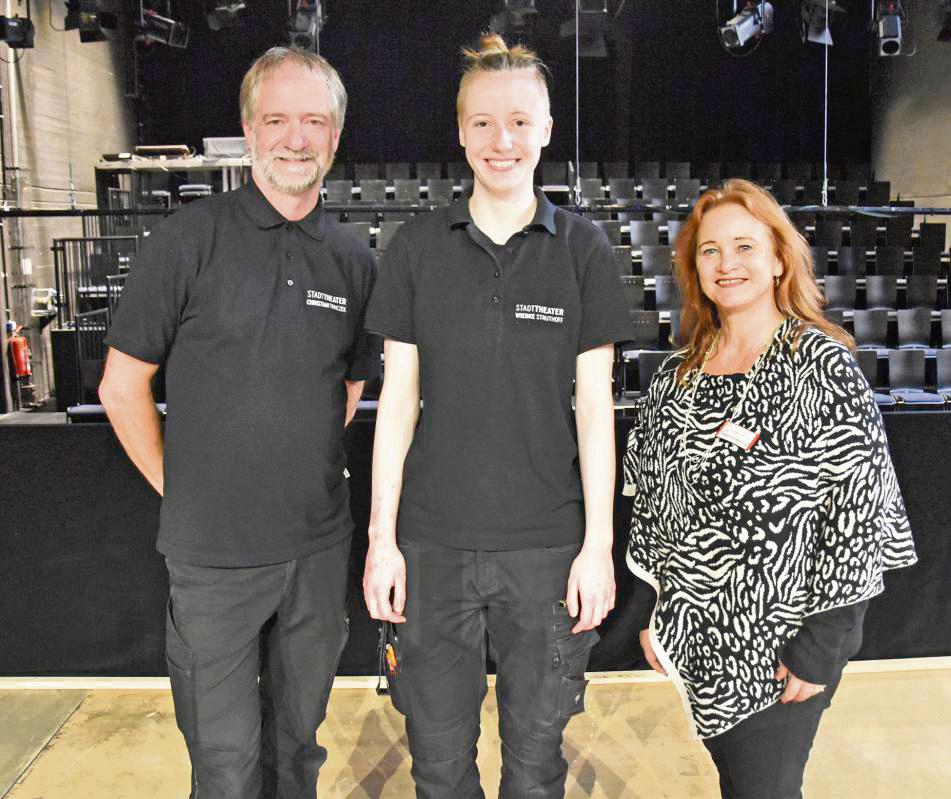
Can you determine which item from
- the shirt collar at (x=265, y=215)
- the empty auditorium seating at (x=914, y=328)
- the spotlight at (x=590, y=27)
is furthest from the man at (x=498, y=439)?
the spotlight at (x=590, y=27)

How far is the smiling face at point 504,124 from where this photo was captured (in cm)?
135

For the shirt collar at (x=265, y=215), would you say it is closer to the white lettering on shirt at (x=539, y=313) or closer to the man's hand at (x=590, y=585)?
the white lettering on shirt at (x=539, y=313)

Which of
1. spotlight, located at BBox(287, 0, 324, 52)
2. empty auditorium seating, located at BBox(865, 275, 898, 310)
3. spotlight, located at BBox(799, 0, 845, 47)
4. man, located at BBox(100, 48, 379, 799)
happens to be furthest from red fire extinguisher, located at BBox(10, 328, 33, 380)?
spotlight, located at BBox(799, 0, 845, 47)

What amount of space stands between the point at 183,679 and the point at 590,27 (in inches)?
291

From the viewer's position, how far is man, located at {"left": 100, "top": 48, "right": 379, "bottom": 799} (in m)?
1.47

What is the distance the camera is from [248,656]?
1.51 m

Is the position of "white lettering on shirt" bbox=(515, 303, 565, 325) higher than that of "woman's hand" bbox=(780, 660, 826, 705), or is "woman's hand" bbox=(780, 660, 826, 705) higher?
"white lettering on shirt" bbox=(515, 303, 565, 325)

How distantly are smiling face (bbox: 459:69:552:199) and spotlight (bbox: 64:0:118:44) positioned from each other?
21.7ft

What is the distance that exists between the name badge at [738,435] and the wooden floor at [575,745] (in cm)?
112

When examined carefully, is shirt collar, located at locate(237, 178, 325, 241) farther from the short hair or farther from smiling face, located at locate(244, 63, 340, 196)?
the short hair

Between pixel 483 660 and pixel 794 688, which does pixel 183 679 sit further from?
pixel 794 688

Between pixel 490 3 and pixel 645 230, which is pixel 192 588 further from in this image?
pixel 490 3

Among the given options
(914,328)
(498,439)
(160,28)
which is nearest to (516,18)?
(160,28)

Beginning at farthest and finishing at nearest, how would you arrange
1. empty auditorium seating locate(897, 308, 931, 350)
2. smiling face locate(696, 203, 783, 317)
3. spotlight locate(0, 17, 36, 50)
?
1. spotlight locate(0, 17, 36, 50)
2. empty auditorium seating locate(897, 308, 931, 350)
3. smiling face locate(696, 203, 783, 317)
